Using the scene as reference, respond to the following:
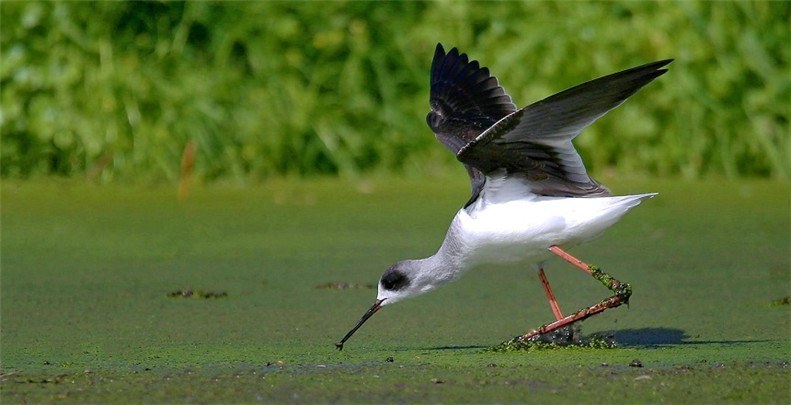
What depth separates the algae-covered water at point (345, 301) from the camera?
3559 mm

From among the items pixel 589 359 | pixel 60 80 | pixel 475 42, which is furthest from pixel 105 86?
pixel 589 359

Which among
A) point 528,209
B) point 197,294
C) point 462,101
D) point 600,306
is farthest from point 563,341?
point 197,294

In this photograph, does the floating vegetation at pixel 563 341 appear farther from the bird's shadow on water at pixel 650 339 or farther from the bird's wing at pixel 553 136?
the bird's wing at pixel 553 136

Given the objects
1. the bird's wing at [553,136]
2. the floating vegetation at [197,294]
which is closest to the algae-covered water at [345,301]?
the floating vegetation at [197,294]

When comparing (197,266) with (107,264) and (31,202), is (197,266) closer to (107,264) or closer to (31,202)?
(107,264)

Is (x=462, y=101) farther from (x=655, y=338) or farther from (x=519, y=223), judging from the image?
(x=655, y=338)

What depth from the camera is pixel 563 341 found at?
4172mm

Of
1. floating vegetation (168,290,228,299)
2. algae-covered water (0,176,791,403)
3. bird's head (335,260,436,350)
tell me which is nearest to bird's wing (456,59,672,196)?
bird's head (335,260,436,350)

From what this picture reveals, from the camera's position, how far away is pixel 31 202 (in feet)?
24.5

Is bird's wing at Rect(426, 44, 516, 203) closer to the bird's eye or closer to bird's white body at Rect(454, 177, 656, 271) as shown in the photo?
bird's white body at Rect(454, 177, 656, 271)

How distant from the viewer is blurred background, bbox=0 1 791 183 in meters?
7.91

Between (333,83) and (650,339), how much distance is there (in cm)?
448

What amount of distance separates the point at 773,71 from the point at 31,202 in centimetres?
449

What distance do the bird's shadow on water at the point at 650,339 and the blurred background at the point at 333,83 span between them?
3.72m
